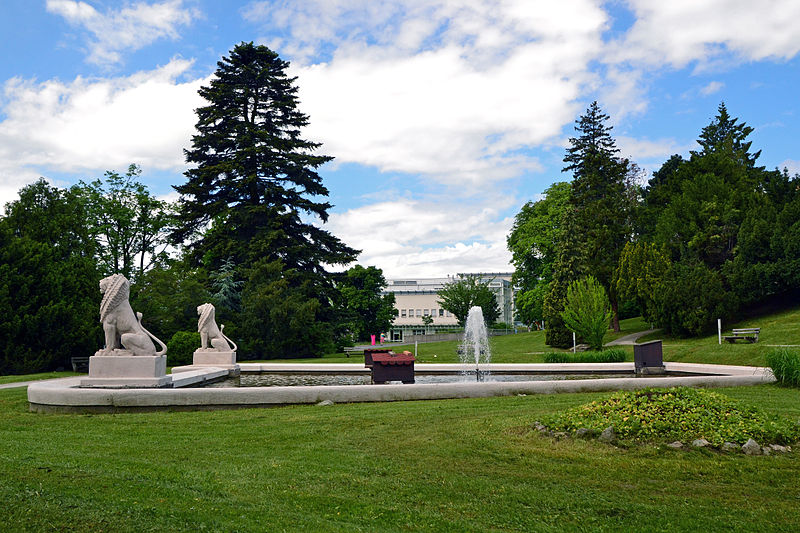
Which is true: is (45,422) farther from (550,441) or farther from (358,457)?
(550,441)

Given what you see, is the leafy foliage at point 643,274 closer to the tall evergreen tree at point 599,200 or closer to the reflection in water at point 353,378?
the tall evergreen tree at point 599,200

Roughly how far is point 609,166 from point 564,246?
50.2 feet

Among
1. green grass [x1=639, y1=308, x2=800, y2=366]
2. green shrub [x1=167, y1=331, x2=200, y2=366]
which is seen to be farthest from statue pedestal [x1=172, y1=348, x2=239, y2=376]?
green grass [x1=639, y1=308, x2=800, y2=366]

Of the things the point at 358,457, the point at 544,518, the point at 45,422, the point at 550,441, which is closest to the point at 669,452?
A: the point at 550,441

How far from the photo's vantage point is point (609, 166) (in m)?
50.7

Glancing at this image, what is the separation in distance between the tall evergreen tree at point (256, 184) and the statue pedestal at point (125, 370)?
21895 mm

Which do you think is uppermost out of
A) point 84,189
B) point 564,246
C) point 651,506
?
point 84,189

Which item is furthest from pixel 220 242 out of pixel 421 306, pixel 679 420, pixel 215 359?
pixel 421 306

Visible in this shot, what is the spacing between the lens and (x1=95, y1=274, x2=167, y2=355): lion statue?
12.7 metres

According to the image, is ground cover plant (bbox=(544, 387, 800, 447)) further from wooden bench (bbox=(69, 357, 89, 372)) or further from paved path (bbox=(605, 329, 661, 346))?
paved path (bbox=(605, 329, 661, 346))

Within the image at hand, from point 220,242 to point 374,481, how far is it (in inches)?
1285

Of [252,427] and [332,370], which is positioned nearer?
[252,427]

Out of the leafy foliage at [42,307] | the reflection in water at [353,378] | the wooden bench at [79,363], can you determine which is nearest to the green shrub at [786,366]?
the reflection in water at [353,378]

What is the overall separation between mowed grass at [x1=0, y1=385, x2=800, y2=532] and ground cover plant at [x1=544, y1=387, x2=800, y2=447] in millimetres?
377
